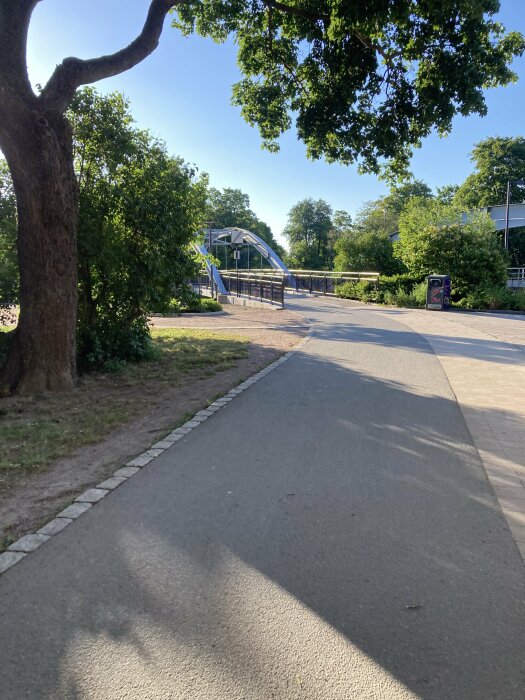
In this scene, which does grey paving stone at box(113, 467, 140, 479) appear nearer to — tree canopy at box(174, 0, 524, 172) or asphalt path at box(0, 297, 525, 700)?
asphalt path at box(0, 297, 525, 700)

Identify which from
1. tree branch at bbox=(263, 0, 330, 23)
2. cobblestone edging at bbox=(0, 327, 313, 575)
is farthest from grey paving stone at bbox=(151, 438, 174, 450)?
tree branch at bbox=(263, 0, 330, 23)

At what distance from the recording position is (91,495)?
369 centimetres

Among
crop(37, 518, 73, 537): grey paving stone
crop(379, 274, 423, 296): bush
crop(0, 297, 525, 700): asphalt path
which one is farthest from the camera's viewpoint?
crop(379, 274, 423, 296): bush

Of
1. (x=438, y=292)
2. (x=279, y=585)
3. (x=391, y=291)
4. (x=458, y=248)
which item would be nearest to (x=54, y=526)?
(x=279, y=585)

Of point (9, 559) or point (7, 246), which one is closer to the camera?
point (9, 559)

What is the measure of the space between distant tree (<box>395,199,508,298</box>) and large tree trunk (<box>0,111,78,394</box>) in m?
19.9

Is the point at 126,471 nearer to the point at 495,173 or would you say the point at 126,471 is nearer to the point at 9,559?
the point at 9,559

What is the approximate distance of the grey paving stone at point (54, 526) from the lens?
124 inches

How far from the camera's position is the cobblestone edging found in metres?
2.92

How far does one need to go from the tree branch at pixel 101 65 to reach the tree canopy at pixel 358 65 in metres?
2.87

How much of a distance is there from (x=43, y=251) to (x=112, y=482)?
3997 mm

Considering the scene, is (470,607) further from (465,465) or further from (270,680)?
(465,465)

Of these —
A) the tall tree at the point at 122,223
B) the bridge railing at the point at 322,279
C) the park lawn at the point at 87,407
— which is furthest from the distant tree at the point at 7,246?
the bridge railing at the point at 322,279

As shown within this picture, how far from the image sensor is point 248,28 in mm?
10820
